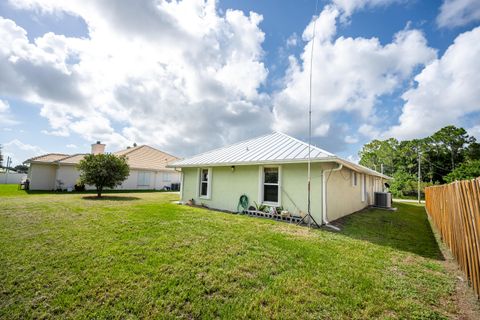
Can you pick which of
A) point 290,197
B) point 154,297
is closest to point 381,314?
point 154,297

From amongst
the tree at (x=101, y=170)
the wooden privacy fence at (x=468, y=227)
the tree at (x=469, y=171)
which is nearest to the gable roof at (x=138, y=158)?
the tree at (x=101, y=170)

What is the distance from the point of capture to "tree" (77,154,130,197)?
1341cm

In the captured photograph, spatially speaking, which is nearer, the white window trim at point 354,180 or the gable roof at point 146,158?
the white window trim at point 354,180

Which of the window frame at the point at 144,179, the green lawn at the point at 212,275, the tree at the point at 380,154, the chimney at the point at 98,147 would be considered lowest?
the green lawn at the point at 212,275

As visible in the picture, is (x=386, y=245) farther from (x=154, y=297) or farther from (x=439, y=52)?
(x=439, y=52)

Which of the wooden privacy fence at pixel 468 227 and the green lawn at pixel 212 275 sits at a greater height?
the wooden privacy fence at pixel 468 227

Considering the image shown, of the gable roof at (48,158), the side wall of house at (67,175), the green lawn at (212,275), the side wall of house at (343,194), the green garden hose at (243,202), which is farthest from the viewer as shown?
the side wall of house at (67,175)

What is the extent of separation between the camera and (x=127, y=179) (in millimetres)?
20297

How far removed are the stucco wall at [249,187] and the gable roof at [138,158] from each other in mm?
6065

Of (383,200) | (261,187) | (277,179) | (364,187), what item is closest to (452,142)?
(383,200)

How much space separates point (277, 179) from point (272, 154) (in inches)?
44.3

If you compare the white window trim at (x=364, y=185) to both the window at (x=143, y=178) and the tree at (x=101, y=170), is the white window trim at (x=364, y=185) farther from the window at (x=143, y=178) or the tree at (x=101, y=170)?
the window at (x=143, y=178)

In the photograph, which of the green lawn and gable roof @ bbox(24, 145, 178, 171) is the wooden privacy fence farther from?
gable roof @ bbox(24, 145, 178, 171)

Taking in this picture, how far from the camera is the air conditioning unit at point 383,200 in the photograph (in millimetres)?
13703
